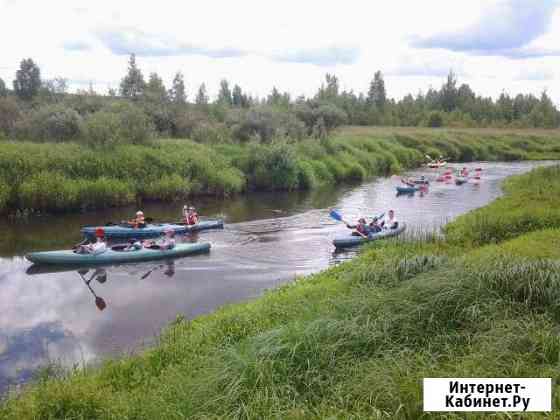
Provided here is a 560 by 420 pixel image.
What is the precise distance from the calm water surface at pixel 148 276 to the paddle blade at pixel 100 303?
0.30ft

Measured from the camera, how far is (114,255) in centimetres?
1465

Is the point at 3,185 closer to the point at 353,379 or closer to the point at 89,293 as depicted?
the point at 89,293

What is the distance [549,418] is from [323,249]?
39.6 ft

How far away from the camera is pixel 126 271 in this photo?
1419 centimetres

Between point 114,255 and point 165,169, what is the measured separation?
1105 cm

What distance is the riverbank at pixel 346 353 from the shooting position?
5250 mm

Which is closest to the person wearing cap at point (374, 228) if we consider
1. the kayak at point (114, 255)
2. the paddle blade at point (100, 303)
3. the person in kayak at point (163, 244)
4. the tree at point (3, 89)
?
the kayak at point (114, 255)

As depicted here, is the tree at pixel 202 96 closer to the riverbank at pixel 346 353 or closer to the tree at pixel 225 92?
the tree at pixel 225 92

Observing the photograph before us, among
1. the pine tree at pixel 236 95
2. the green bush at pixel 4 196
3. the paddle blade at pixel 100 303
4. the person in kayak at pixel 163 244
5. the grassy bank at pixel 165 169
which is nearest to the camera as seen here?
the paddle blade at pixel 100 303

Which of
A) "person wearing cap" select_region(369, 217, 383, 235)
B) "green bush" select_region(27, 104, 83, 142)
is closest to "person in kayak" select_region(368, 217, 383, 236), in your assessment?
"person wearing cap" select_region(369, 217, 383, 235)

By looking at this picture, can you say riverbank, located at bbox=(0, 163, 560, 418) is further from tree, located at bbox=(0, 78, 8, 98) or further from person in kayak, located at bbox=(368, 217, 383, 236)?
tree, located at bbox=(0, 78, 8, 98)

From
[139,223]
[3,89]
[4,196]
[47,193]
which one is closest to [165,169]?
[47,193]

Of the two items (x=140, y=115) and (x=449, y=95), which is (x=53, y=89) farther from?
(x=449, y=95)

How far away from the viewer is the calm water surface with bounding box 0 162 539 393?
9.66m
